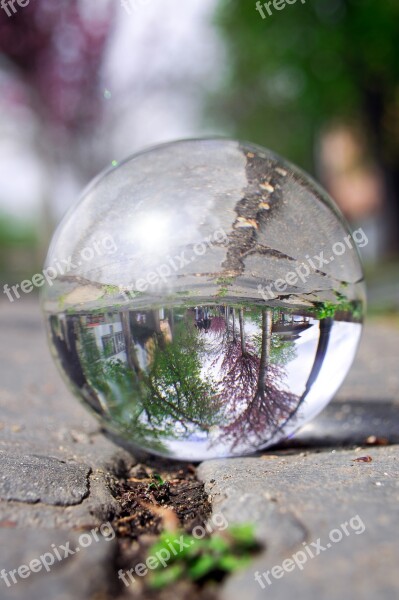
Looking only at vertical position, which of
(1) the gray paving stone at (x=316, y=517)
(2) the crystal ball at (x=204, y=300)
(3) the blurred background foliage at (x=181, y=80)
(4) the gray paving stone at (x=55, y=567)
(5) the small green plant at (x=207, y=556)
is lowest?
(1) the gray paving stone at (x=316, y=517)

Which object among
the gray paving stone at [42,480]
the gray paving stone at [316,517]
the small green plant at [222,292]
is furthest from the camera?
the small green plant at [222,292]

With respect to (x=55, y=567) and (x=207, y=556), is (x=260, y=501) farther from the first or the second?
(x=55, y=567)

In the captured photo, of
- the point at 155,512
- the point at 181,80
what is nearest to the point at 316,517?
the point at 155,512

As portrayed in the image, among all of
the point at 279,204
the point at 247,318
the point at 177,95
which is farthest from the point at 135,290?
the point at 177,95

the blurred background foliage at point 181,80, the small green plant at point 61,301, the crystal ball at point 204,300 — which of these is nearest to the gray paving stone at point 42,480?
the crystal ball at point 204,300

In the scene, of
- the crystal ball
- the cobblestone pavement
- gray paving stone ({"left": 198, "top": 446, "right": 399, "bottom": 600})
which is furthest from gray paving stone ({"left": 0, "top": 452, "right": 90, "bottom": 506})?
gray paving stone ({"left": 198, "top": 446, "right": 399, "bottom": 600})

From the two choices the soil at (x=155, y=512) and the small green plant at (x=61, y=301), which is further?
the small green plant at (x=61, y=301)

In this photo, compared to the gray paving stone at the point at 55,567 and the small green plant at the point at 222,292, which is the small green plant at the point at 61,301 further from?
the gray paving stone at the point at 55,567
